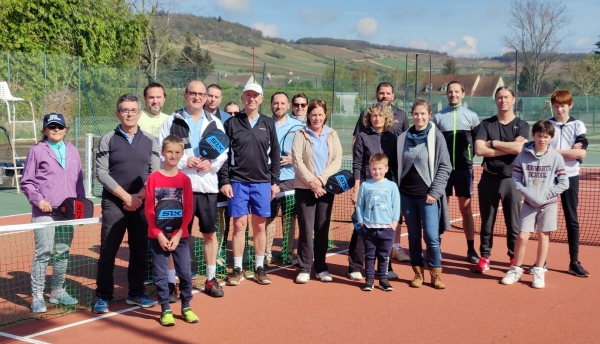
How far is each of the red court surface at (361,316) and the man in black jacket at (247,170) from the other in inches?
27.6

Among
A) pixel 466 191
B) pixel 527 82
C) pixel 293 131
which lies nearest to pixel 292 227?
pixel 293 131

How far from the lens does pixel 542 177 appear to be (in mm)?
7289

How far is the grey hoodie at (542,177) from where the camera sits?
287 inches

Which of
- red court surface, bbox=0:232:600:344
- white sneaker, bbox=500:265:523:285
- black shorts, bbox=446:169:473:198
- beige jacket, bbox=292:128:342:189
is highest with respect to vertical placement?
beige jacket, bbox=292:128:342:189

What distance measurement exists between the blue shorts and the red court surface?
0.84 metres

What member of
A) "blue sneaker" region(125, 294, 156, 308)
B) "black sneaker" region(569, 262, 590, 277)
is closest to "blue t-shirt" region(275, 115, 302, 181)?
"blue sneaker" region(125, 294, 156, 308)

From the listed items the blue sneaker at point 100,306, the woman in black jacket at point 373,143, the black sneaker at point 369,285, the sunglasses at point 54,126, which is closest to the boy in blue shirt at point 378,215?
the black sneaker at point 369,285

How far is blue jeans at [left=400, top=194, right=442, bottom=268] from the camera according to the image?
729 centimetres

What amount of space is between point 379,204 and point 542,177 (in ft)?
6.01

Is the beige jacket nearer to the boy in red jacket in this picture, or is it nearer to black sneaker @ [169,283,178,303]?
the boy in red jacket

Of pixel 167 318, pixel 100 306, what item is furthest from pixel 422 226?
pixel 100 306

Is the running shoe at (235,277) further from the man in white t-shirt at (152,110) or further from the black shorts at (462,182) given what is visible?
the black shorts at (462,182)

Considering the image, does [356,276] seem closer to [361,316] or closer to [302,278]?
[302,278]

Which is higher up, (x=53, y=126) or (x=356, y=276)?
(x=53, y=126)
